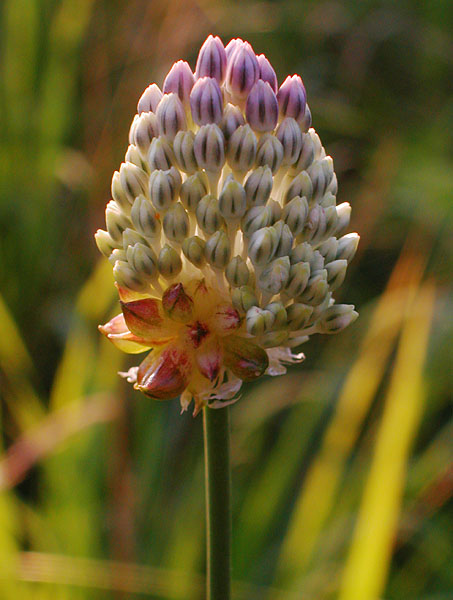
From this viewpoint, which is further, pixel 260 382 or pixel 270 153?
pixel 260 382

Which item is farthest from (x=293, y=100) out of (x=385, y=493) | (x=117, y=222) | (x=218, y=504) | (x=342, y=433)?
(x=342, y=433)

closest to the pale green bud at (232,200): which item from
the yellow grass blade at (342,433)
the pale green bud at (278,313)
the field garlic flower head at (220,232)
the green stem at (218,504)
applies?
the field garlic flower head at (220,232)

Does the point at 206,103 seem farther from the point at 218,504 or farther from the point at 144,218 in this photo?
the point at 218,504

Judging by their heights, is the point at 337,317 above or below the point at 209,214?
below

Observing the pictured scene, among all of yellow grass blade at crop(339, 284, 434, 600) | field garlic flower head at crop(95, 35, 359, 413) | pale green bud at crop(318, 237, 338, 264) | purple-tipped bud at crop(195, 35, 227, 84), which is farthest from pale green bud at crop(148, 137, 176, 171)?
yellow grass blade at crop(339, 284, 434, 600)

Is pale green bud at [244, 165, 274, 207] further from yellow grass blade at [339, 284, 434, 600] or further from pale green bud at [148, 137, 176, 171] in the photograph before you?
yellow grass blade at [339, 284, 434, 600]

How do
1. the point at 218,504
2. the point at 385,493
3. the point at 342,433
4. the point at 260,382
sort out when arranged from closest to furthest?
the point at 218,504 < the point at 385,493 < the point at 342,433 < the point at 260,382

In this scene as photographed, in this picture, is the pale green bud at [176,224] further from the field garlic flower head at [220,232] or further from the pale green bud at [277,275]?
the pale green bud at [277,275]
